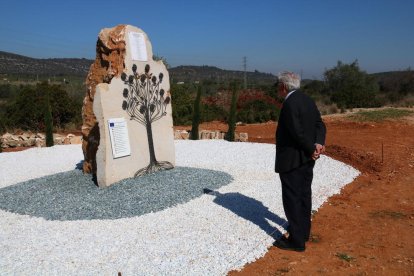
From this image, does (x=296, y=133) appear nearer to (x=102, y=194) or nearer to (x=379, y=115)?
(x=102, y=194)

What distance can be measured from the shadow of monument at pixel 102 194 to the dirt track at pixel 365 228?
218 cm

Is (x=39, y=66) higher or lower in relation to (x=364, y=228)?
higher

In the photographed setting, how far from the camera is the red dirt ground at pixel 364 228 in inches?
164

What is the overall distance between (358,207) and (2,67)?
57.8 meters

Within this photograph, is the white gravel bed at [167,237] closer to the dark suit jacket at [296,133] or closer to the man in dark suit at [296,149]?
→ the man in dark suit at [296,149]

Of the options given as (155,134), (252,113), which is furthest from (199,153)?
(252,113)

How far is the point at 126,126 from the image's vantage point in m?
7.33

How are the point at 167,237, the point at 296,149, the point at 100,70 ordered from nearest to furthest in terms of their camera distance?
1. the point at 296,149
2. the point at 167,237
3. the point at 100,70

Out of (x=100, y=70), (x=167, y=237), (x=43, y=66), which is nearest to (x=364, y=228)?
(x=167, y=237)

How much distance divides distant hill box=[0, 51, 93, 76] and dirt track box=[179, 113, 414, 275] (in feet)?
176

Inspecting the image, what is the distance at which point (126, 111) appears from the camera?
7.40m

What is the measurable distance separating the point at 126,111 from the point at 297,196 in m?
3.92

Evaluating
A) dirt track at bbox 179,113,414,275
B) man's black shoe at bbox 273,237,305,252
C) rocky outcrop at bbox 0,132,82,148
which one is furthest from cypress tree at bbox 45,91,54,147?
man's black shoe at bbox 273,237,305,252

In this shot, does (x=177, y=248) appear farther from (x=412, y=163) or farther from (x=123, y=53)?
(x=412, y=163)
